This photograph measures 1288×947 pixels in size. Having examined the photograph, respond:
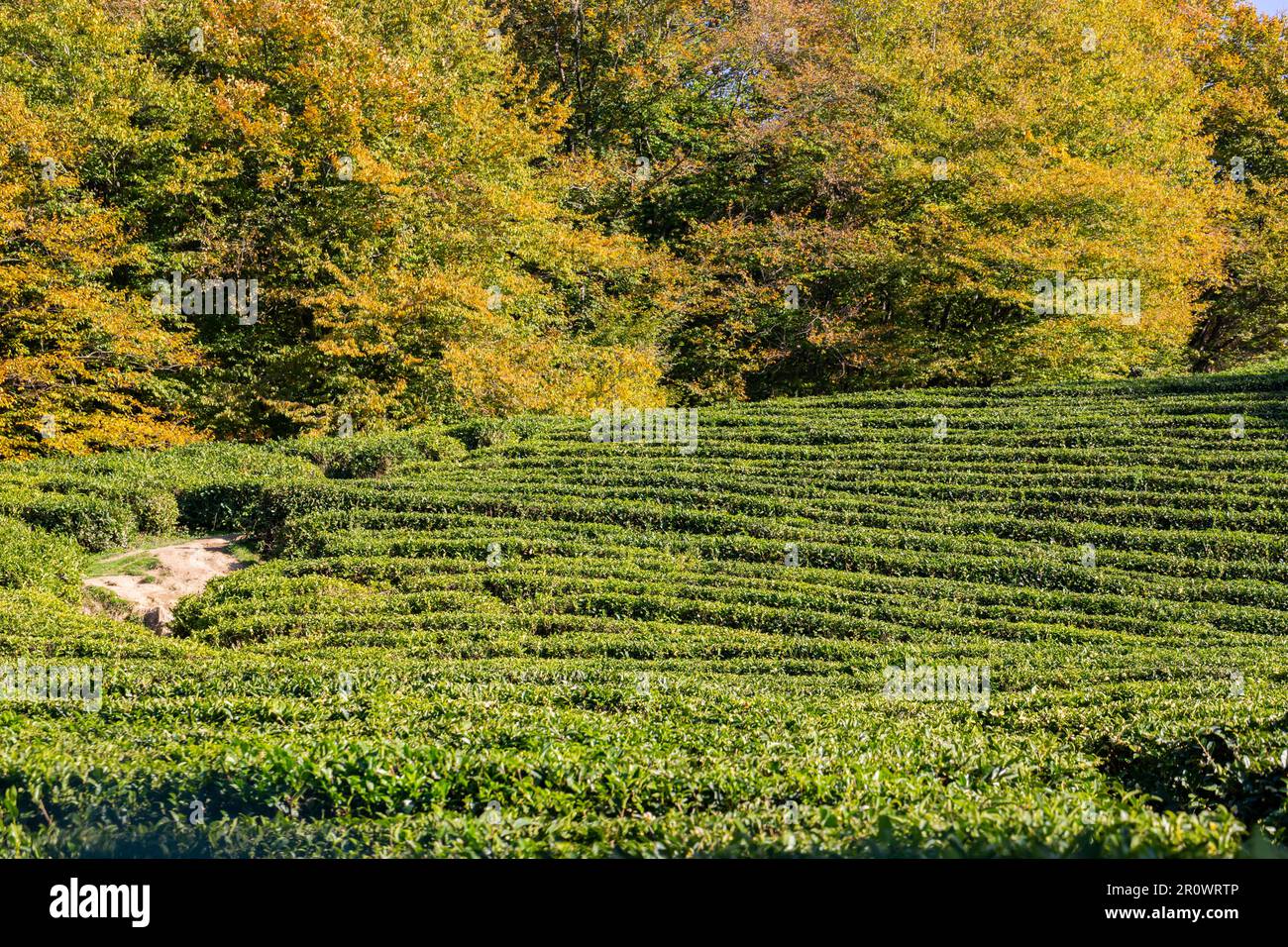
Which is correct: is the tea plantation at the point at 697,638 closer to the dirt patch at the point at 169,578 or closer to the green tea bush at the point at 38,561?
the green tea bush at the point at 38,561

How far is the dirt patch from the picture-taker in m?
13.7

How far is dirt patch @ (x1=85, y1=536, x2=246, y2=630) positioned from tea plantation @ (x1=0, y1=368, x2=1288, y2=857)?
0.64 metres

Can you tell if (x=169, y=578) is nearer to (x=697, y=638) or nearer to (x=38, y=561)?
(x=38, y=561)

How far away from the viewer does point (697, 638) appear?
1184 centimetres

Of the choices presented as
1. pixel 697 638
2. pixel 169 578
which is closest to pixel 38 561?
pixel 169 578

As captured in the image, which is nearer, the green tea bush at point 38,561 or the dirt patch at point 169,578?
the green tea bush at point 38,561

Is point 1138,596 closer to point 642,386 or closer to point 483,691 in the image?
point 483,691

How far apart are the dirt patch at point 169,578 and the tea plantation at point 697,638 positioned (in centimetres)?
64

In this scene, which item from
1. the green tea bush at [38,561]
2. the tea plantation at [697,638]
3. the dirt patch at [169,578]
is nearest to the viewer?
the tea plantation at [697,638]

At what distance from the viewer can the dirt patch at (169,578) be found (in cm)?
1370

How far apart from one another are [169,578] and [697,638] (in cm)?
830

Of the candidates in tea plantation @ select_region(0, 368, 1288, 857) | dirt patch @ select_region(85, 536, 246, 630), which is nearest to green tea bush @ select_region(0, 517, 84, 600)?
tea plantation @ select_region(0, 368, 1288, 857)

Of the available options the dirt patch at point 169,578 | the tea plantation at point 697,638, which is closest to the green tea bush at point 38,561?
the tea plantation at point 697,638

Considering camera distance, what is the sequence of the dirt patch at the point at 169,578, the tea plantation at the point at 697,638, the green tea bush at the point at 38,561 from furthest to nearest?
the dirt patch at the point at 169,578 → the green tea bush at the point at 38,561 → the tea plantation at the point at 697,638
